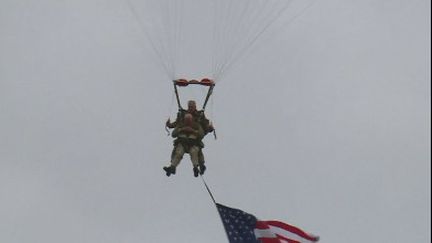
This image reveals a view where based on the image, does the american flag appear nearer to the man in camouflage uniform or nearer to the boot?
the man in camouflage uniform

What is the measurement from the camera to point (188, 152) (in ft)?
61.9

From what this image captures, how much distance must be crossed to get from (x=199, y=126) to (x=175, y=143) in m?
0.73

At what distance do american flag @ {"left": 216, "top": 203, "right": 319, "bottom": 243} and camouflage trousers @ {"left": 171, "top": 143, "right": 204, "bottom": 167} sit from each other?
1.64 m

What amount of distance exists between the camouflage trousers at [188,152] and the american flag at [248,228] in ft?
5.38

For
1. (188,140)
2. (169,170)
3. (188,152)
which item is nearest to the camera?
(169,170)

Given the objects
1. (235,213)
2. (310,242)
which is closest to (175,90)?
(235,213)

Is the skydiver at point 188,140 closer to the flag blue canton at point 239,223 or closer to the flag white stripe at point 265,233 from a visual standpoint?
the flag blue canton at point 239,223

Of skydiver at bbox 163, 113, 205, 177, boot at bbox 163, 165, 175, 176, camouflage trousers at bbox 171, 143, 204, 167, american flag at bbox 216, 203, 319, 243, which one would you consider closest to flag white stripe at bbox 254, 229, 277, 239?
american flag at bbox 216, 203, 319, 243

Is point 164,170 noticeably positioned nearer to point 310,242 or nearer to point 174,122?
point 174,122

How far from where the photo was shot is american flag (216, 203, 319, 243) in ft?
63.3

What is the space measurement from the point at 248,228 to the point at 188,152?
8.45 ft

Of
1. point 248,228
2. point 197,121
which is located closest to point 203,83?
point 197,121

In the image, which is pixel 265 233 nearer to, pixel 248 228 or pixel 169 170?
pixel 248 228

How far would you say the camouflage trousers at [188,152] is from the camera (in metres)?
18.6
